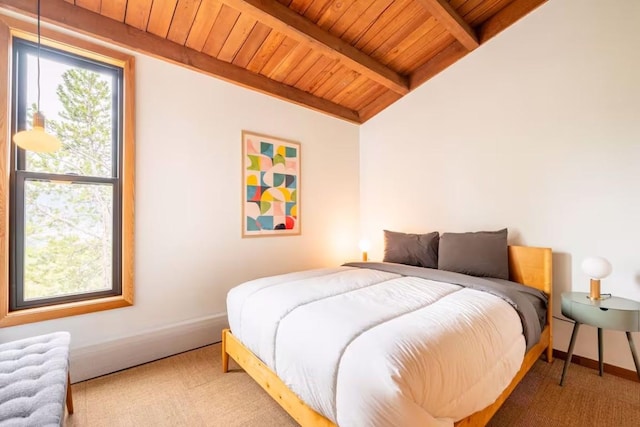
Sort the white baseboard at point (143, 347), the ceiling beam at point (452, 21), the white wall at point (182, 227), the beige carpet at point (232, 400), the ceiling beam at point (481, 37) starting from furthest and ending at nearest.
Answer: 1. the ceiling beam at point (481, 37)
2. the ceiling beam at point (452, 21)
3. the white wall at point (182, 227)
4. the white baseboard at point (143, 347)
5. the beige carpet at point (232, 400)

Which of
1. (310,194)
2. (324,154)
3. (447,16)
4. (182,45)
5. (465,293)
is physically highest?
(447,16)

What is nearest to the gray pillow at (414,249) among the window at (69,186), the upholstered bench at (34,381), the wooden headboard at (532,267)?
the wooden headboard at (532,267)

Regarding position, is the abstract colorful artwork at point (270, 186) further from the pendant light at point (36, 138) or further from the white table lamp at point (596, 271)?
the white table lamp at point (596, 271)

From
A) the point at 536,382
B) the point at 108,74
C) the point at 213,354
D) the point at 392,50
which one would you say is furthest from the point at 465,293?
the point at 108,74

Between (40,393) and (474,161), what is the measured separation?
3448 millimetres

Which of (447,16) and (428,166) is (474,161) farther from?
(447,16)

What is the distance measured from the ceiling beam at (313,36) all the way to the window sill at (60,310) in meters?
2.35

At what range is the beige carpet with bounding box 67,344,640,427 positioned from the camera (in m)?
1.59

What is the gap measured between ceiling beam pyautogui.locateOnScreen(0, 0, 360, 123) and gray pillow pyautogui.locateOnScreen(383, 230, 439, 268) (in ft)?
6.47

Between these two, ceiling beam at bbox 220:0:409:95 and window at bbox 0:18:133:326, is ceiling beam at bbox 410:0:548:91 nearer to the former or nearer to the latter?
ceiling beam at bbox 220:0:409:95

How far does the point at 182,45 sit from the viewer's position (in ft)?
8.04

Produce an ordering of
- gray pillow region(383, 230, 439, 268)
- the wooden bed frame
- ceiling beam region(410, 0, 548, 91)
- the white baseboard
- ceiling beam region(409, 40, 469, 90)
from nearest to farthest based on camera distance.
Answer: the wooden bed frame < the white baseboard < ceiling beam region(410, 0, 548, 91) < gray pillow region(383, 230, 439, 268) < ceiling beam region(409, 40, 469, 90)

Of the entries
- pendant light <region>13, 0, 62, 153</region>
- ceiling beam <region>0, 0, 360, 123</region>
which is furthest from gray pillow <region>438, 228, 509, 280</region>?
pendant light <region>13, 0, 62, 153</region>

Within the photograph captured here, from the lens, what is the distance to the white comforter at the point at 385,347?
1.01 meters
